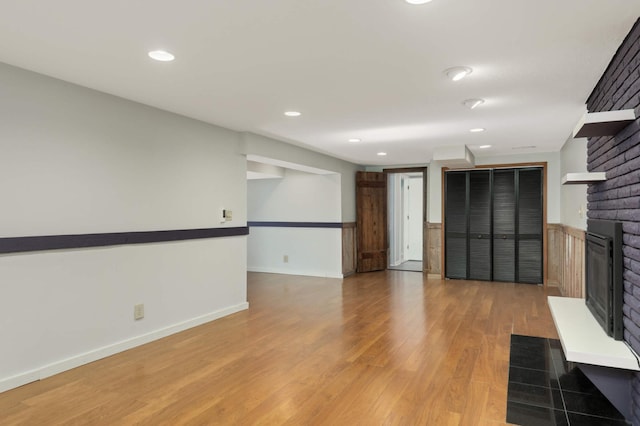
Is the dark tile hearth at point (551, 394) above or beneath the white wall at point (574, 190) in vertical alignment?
beneath

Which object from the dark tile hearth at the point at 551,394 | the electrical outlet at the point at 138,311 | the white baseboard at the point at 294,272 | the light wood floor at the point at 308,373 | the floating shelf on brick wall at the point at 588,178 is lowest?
the dark tile hearth at the point at 551,394

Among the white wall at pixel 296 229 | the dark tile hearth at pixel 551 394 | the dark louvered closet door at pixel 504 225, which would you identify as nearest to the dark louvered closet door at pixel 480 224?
the dark louvered closet door at pixel 504 225

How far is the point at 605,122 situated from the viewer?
2131 mm

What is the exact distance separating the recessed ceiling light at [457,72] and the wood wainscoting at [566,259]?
8.68ft

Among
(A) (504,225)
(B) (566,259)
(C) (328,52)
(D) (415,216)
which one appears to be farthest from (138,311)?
(D) (415,216)

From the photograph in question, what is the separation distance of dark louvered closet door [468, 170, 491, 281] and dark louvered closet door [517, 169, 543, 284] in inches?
18.2

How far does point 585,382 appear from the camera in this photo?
2742 millimetres

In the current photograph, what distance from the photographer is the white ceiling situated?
191 centimetres

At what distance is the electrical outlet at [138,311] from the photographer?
3.46 metres

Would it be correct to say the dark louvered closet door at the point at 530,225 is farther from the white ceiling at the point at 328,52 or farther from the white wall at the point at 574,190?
the white ceiling at the point at 328,52

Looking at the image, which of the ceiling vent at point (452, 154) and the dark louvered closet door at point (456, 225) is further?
the dark louvered closet door at point (456, 225)

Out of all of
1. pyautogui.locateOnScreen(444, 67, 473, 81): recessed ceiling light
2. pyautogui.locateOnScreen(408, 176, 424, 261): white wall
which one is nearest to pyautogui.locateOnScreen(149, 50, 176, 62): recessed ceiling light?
pyautogui.locateOnScreen(444, 67, 473, 81): recessed ceiling light

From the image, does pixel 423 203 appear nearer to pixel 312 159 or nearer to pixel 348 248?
pixel 348 248

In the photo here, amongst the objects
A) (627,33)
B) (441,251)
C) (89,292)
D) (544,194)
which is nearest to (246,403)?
(89,292)
